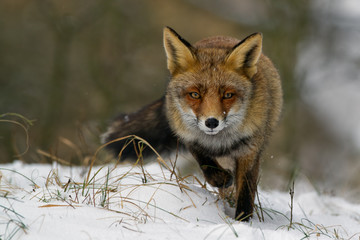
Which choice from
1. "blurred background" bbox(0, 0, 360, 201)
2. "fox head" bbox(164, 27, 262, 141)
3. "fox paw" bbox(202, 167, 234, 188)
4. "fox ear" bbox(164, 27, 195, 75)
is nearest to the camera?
"fox head" bbox(164, 27, 262, 141)

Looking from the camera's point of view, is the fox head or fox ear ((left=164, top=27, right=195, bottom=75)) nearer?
the fox head

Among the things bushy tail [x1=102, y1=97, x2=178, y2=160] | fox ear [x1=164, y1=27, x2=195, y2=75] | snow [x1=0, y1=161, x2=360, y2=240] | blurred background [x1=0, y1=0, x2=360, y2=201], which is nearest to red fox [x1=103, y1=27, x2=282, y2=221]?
fox ear [x1=164, y1=27, x2=195, y2=75]

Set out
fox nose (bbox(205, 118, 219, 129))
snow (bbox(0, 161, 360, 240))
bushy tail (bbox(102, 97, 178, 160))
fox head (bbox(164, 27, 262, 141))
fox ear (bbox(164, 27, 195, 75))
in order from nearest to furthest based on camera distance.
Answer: snow (bbox(0, 161, 360, 240)) < fox nose (bbox(205, 118, 219, 129)) < fox head (bbox(164, 27, 262, 141)) < fox ear (bbox(164, 27, 195, 75)) < bushy tail (bbox(102, 97, 178, 160))

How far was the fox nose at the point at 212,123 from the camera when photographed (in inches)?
145

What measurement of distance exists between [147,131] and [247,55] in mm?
1760

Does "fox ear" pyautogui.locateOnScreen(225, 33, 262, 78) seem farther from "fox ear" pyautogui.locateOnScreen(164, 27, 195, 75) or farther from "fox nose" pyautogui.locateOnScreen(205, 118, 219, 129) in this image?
"fox nose" pyautogui.locateOnScreen(205, 118, 219, 129)

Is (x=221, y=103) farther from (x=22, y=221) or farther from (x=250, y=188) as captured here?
(x=22, y=221)

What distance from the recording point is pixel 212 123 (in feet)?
12.1

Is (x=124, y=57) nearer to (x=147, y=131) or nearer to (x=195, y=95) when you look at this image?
(x=147, y=131)

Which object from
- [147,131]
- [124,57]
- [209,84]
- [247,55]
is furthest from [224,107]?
[124,57]

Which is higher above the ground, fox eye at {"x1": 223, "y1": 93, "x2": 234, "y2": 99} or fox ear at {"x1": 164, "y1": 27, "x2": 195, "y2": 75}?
fox ear at {"x1": 164, "y1": 27, "x2": 195, "y2": 75}

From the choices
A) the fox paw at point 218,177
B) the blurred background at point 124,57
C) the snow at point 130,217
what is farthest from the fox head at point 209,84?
the blurred background at point 124,57

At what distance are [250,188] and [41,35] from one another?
15243 millimetres

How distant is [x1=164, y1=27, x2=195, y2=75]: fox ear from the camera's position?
4.10 m
